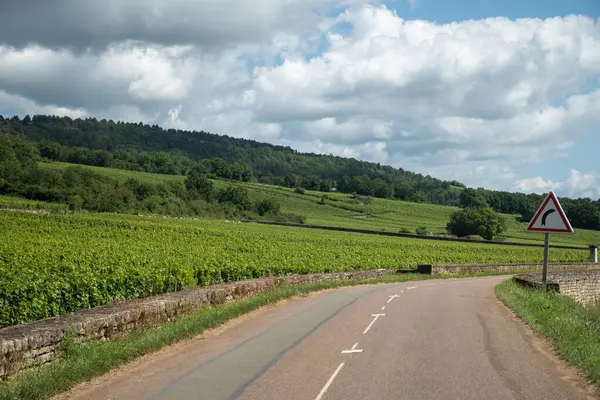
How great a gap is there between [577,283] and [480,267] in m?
16.5

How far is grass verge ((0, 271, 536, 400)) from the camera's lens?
792 cm

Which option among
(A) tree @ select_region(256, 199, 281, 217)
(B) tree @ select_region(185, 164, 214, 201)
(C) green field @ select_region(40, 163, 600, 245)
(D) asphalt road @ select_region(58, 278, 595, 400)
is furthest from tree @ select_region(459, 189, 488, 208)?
(D) asphalt road @ select_region(58, 278, 595, 400)

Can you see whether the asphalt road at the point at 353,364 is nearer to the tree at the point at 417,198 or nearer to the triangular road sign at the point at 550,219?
the triangular road sign at the point at 550,219

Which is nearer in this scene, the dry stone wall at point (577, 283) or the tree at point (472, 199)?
the dry stone wall at point (577, 283)

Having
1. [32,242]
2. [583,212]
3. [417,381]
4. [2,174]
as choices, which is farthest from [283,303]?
[583,212]

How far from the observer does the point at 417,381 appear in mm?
8914

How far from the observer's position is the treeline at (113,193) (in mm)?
79312

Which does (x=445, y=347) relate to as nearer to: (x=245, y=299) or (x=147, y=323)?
(x=147, y=323)

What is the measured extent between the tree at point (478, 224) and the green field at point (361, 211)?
15.3ft

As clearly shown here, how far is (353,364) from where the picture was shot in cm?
1017

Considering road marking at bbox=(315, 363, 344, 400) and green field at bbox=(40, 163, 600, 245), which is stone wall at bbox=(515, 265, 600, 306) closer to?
road marking at bbox=(315, 363, 344, 400)

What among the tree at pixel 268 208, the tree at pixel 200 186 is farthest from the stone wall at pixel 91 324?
the tree at pixel 200 186

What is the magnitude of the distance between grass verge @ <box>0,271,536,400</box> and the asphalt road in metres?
0.20

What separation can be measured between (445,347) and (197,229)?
1838 inches
